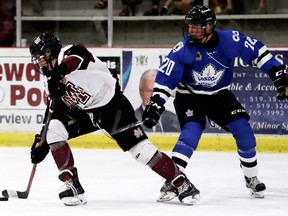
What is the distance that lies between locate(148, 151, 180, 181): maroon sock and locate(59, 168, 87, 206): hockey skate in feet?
1.27

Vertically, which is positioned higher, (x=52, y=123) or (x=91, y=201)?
(x=52, y=123)

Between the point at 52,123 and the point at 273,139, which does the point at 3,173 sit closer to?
the point at 52,123

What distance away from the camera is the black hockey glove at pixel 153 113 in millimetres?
4559

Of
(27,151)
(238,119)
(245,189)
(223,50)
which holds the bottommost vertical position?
(27,151)

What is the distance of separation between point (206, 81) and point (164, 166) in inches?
23.4

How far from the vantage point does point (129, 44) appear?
8.55 m

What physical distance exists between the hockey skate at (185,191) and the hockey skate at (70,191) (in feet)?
1.58

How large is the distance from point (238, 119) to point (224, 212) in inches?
28.2

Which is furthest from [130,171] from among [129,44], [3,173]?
[129,44]

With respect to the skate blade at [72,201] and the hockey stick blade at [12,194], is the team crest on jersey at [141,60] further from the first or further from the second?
the skate blade at [72,201]

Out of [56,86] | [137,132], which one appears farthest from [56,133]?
[137,132]

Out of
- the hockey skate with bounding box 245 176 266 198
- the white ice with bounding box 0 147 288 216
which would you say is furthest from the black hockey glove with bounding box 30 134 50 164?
the hockey skate with bounding box 245 176 266 198

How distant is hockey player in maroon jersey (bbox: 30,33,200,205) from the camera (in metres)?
4.39

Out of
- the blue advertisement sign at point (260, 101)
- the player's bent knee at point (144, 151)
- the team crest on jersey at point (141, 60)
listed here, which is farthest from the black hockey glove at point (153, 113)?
the team crest on jersey at point (141, 60)
